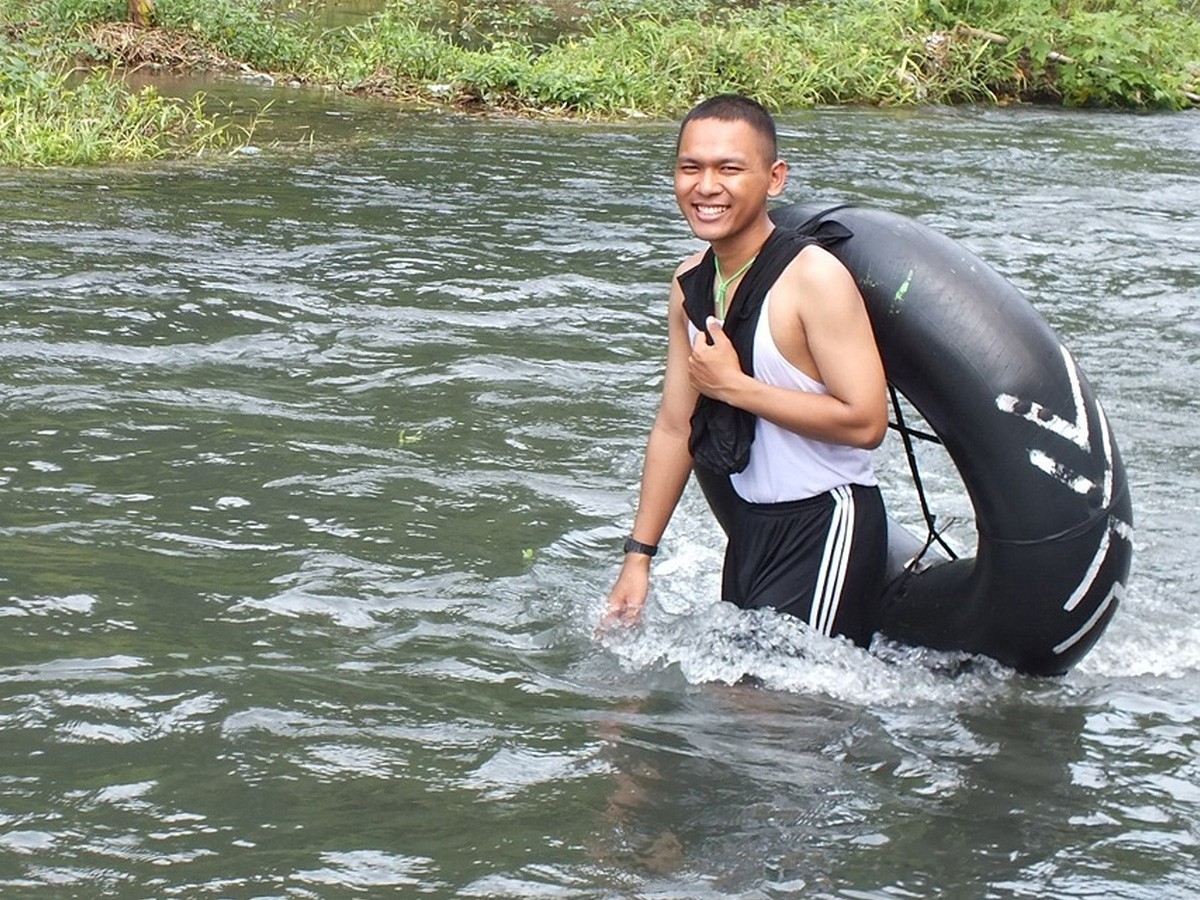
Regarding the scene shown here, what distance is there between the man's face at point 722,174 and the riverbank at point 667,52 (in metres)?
9.81

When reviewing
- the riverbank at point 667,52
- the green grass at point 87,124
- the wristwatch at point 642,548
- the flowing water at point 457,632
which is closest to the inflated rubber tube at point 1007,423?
the flowing water at point 457,632

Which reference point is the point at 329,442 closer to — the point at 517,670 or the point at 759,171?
the point at 517,670

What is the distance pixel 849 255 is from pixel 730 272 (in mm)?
315

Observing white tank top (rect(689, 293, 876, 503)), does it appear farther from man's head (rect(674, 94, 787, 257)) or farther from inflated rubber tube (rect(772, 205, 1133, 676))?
man's head (rect(674, 94, 787, 257))

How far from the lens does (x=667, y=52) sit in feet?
52.7

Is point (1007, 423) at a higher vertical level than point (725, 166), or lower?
lower

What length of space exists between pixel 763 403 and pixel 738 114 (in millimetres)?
664

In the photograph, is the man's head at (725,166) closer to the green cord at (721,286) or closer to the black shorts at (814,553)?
the green cord at (721,286)

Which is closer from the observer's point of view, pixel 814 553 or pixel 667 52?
pixel 814 553

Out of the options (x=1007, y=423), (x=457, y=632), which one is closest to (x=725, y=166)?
(x=1007, y=423)

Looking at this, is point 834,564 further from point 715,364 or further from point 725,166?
point 725,166

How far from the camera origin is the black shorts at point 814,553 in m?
4.31

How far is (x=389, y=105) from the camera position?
14.8m

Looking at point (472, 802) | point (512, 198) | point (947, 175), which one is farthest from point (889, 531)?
point (947, 175)
